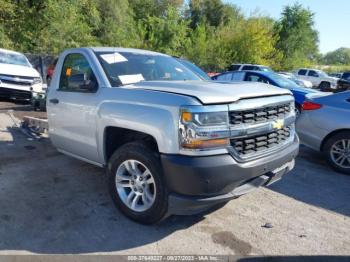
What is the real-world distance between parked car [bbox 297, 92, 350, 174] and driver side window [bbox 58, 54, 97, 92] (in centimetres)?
392

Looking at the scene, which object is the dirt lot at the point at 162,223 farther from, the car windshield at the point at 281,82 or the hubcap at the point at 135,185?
the car windshield at the point at 281,82

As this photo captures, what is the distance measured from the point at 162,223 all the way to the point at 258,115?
5.08 ft

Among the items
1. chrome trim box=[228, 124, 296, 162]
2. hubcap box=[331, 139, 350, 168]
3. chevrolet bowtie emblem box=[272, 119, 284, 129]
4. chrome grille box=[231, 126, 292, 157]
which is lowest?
hubcap box=[331, 139, 350, 168]

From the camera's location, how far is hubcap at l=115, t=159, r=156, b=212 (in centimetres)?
358

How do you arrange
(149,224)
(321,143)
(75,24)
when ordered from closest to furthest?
(149,224), (321,143), (75,24)

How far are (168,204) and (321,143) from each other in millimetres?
3800

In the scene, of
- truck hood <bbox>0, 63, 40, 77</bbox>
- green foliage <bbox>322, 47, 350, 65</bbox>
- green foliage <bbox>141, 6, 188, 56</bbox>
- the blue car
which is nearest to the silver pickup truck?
the blue car

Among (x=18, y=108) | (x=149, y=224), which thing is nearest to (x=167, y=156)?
(x=149, y=224)

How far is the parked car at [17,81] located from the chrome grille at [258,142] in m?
9.33

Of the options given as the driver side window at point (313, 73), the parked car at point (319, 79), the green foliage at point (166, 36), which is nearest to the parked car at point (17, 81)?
the green foliage at point (166, 36)

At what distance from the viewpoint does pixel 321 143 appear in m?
5.98

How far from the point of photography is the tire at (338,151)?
5.69 meters

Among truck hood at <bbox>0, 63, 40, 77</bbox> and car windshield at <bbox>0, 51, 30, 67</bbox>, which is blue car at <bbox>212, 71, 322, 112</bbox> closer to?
truck hood at <bbox>0, 63, 40, 77</bbox>

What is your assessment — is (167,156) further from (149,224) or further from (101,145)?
(101,145)
